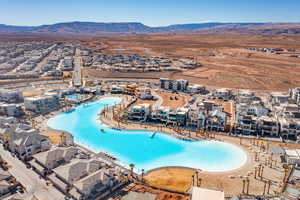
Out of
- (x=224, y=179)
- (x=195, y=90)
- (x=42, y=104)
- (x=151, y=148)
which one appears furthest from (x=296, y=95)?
(x=42, y=104)

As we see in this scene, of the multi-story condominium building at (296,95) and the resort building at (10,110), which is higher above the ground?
the multi-story condominium building at (296,95)

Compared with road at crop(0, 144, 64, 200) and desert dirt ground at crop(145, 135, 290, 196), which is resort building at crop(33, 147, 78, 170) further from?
desert dirt ground at crop(145, 135, 290, 196)

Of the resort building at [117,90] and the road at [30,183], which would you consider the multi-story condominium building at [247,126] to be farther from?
the resort building at [117,90]

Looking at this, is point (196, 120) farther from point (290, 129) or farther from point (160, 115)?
point (290, 129)

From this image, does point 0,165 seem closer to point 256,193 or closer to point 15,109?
point 15,109

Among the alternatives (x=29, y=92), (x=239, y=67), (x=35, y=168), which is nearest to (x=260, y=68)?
(x=239, y=67)

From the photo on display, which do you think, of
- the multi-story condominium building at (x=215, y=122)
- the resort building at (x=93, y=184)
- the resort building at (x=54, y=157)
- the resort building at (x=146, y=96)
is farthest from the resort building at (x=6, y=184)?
the resort building at (x=146, y=96)

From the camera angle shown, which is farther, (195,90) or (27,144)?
(195,90)
